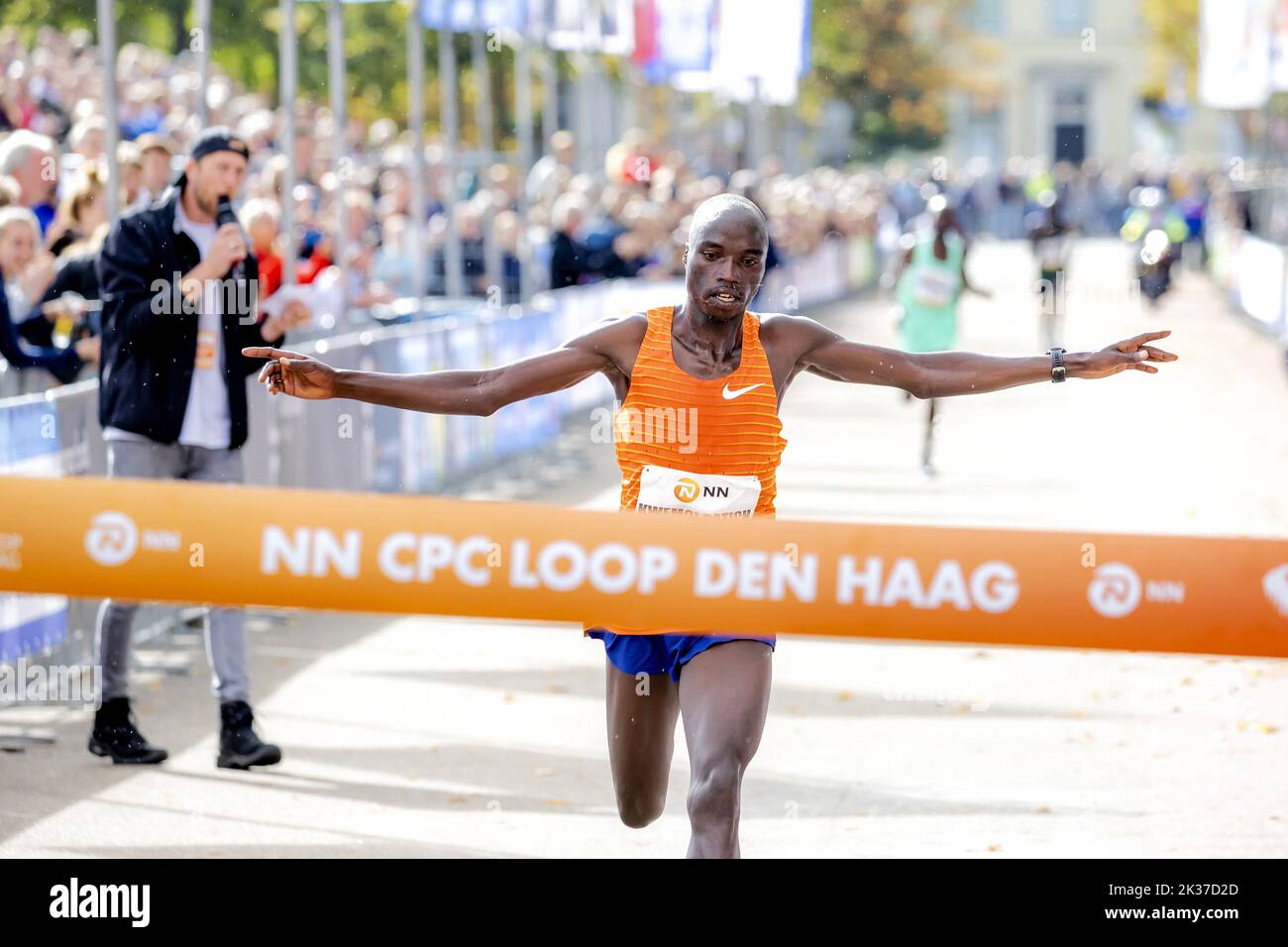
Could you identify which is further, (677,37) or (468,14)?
(677,37)

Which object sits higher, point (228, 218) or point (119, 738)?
point (228, 218)

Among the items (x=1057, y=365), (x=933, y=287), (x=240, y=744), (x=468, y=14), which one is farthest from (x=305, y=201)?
(x=1057, y=365)

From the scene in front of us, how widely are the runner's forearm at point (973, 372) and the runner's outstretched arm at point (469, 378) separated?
0.75 meters

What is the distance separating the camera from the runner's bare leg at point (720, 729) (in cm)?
494

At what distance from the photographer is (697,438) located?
5.24 metres

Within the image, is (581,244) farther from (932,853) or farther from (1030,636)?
(1030,636)

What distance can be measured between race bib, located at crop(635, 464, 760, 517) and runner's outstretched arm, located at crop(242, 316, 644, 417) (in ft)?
1.01

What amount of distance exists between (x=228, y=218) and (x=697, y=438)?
3042 millimetres

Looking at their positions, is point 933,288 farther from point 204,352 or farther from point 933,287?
point 204,352

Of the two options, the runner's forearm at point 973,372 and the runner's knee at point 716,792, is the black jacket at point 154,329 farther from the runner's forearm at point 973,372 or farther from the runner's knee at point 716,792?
the runner's knee at point 716,792

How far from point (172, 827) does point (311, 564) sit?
103 inches

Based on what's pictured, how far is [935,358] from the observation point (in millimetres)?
5551

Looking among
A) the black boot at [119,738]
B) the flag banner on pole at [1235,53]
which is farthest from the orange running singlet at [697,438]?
the flag banner on pole at [1235,53]

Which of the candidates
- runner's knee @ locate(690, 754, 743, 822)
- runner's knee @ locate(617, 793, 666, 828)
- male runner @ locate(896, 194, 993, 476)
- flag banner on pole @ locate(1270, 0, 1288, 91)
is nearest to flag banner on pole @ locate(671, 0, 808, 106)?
flag banner on pole @ locate(1270, 0, 1288, 91)
